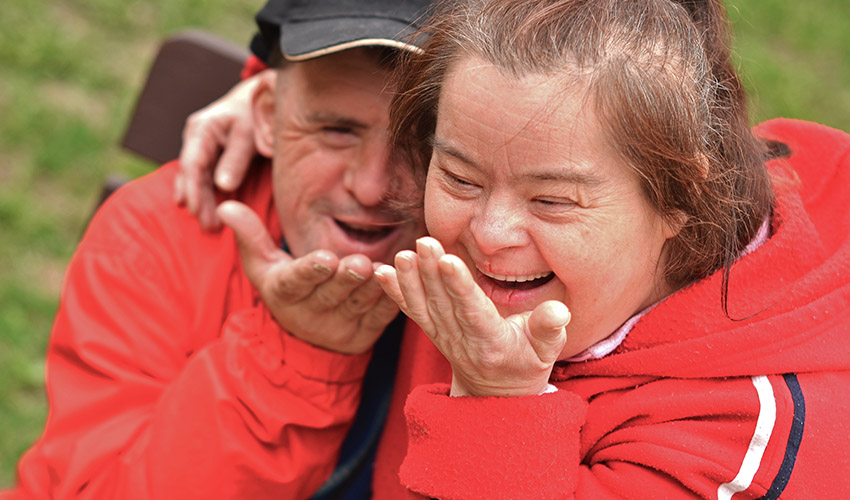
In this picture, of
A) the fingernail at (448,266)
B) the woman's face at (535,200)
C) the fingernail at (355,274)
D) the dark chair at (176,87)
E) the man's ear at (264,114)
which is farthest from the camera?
the dark chair at (176,87)

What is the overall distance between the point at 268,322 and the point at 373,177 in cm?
47

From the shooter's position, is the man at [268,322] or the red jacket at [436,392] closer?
the red jacket at [436,392]

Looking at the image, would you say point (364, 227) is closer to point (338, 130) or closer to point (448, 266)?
point (338, 130)

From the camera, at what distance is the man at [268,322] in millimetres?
2273

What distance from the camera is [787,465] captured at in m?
1.66

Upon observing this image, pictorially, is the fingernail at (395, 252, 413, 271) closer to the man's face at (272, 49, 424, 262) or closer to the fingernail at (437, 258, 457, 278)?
the fingernail at (437, 258, 457, 278)

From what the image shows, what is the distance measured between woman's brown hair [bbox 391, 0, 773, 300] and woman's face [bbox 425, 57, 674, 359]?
0.12 ft

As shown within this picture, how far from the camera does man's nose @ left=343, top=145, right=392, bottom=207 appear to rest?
7.54 feet

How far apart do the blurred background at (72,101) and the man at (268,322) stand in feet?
5.03

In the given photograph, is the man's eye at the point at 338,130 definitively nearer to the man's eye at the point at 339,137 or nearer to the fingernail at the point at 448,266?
the man's eye at the point at 339,137

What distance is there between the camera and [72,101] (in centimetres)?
509

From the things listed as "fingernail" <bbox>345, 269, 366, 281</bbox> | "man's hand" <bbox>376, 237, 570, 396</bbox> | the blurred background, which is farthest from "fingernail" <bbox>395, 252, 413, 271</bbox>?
the blurred background

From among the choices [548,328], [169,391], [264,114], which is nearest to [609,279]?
[548,328]

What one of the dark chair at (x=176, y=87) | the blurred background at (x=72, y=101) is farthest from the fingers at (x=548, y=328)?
the blurred background at (x=72, y=101)
